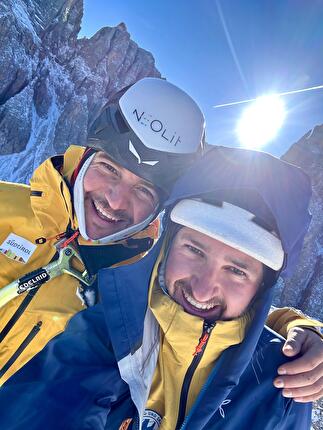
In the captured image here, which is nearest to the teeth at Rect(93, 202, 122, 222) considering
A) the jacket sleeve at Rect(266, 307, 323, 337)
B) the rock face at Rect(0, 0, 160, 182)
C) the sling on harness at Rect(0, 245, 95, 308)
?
the sling on harness at Rect(0, 245, 95, 308)

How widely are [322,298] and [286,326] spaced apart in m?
64.6

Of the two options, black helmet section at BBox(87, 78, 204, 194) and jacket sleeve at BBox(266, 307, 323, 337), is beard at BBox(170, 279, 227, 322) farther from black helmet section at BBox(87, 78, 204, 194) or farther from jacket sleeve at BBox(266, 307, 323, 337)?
black helmet section at BBox(87, 78, 204, 194)

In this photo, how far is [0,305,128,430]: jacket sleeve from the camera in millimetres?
2078

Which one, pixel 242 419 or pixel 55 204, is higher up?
pixel 55 204

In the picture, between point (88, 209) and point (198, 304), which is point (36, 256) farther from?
point (198, 304)

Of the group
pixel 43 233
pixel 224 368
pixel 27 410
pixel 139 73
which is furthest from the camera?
pixel 139 73

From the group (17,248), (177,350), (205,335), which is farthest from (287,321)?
(17,248)

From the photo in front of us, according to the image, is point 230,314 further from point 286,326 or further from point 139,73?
point 139,73

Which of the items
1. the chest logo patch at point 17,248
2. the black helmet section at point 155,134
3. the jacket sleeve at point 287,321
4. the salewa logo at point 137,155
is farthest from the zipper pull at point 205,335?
the chest logo patch at point 17,248

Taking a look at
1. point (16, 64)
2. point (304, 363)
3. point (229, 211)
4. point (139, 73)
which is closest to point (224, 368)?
point (304, 363)

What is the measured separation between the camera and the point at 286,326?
11.5 ft

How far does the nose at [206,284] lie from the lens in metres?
2.62

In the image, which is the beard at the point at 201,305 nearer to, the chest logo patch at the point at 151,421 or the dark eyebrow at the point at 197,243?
the dark eyebrow at the point at 197,243

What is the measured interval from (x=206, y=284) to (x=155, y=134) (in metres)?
2.15
